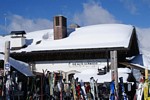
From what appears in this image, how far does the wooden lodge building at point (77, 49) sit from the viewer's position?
24.1m

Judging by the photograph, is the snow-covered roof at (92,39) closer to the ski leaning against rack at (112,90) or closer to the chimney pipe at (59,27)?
the chimney pipe at (59,27)

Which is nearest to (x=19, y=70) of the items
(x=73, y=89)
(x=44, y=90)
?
(x=44, y=90)

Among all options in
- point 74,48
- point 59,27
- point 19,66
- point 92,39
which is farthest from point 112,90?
point 59,27

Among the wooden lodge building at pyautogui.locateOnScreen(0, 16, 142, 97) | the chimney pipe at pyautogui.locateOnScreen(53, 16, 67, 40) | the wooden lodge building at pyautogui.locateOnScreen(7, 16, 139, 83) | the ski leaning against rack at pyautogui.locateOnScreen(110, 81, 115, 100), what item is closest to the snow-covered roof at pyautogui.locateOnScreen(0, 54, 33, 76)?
the wooden lodge building at pyautogui.locateOnScreen(0, 16, 142, 97)

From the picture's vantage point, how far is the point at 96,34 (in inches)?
1065

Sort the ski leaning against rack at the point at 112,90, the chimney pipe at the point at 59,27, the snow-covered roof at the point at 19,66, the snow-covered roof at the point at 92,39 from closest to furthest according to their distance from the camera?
the ski leaning against rack at the point at 112,90, the snow-covered roof at the point at 19,66, the snow-covered roof at the point at 92,39, the chimney pipe at the point at 59,27

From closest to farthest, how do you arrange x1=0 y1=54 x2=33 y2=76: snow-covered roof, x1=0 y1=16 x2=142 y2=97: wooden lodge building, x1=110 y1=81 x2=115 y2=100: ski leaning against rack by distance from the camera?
x1=110 y1=81 x2=115 y2=100: ski leaning against rack
x1=0 y1=54 x2=33 y2=76: snow-covered roof
x1=0 y1=16 x2=142 y2=97: wooden lodge building

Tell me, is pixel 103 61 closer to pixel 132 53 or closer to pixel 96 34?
pixel 96 34

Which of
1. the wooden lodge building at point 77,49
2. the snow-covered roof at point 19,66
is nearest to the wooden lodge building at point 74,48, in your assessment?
the wooden lodge building at point 77,49

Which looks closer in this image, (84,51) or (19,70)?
(19,70)

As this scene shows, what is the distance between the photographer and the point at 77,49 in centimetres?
2425

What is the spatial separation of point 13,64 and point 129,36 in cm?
1112

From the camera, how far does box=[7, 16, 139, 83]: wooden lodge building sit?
79.2ft

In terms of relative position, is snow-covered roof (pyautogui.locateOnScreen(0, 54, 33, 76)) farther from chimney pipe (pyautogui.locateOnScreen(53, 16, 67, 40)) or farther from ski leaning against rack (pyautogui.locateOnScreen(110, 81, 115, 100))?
chimney pipe (pyautogui.locateOnScreen(53, 16, 67, 40))
